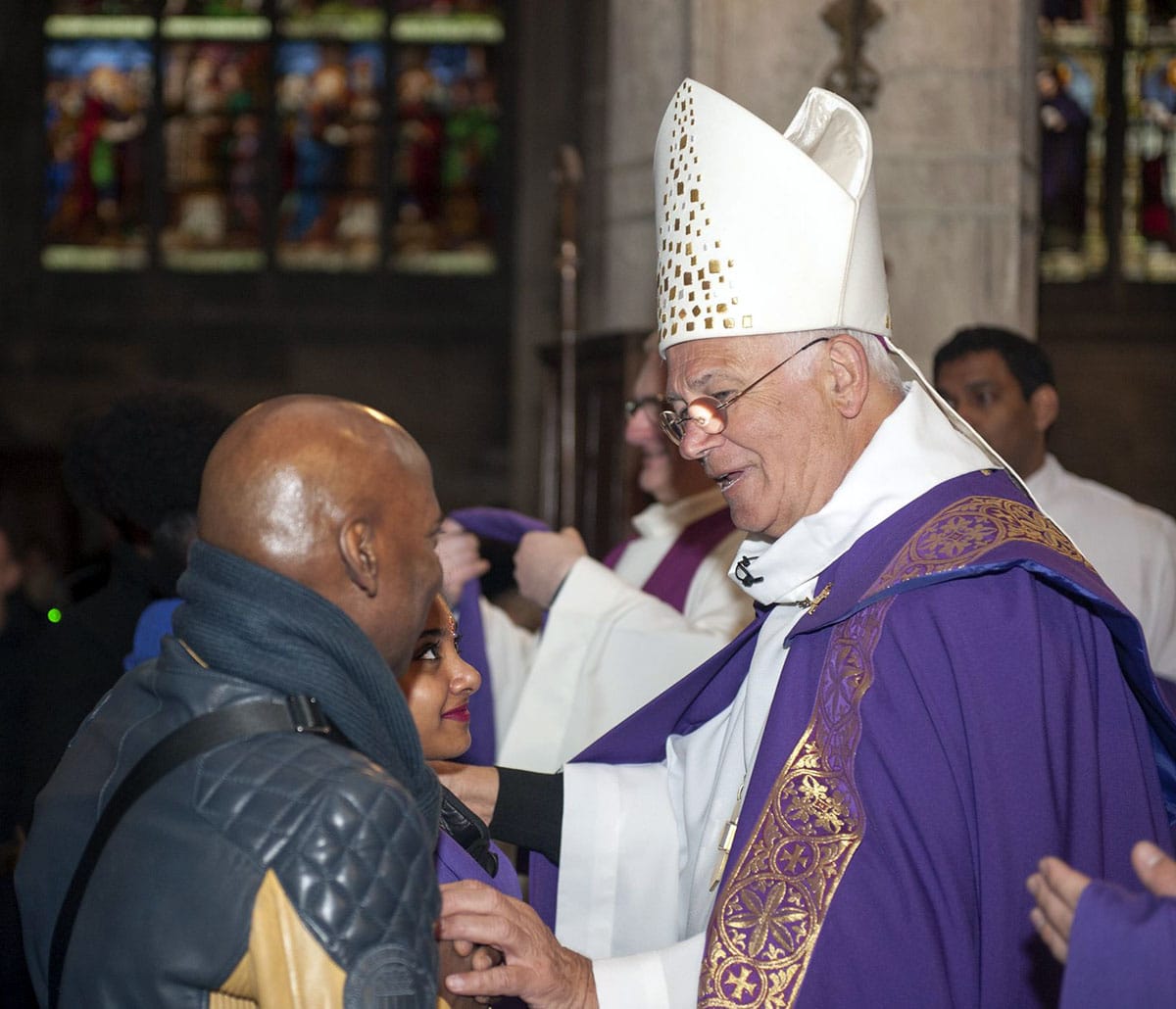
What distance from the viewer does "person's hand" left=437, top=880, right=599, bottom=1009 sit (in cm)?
189

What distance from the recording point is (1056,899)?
1.80 m

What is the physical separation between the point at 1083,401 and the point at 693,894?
8.74m

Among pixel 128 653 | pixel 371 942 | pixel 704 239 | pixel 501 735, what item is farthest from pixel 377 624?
pixel 501 735

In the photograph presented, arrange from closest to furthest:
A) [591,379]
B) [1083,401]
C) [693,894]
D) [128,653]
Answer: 1. [693,894]
2. [128,653]
3. [591,379]
4. [1083,401]

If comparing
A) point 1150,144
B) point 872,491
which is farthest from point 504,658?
point 1150,144

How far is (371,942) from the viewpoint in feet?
4.63

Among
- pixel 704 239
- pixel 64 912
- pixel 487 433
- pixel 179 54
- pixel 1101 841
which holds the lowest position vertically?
pixel 487 433

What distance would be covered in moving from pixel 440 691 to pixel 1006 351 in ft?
10.1

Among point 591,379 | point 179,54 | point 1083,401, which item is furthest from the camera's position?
point 179,54

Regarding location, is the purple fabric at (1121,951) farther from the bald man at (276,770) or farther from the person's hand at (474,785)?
the person's hand at (474,785)

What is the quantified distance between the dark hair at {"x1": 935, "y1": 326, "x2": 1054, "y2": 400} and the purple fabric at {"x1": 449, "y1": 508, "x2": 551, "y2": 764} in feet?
4.89

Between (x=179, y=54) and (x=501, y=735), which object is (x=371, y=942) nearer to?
(x=501, y=735)

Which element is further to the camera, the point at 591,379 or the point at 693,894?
the point at 591,379

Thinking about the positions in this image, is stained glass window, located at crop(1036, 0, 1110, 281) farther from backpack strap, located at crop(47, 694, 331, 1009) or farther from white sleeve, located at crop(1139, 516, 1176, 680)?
backpack strap, located at crop(47, 694, 331, 1009)
